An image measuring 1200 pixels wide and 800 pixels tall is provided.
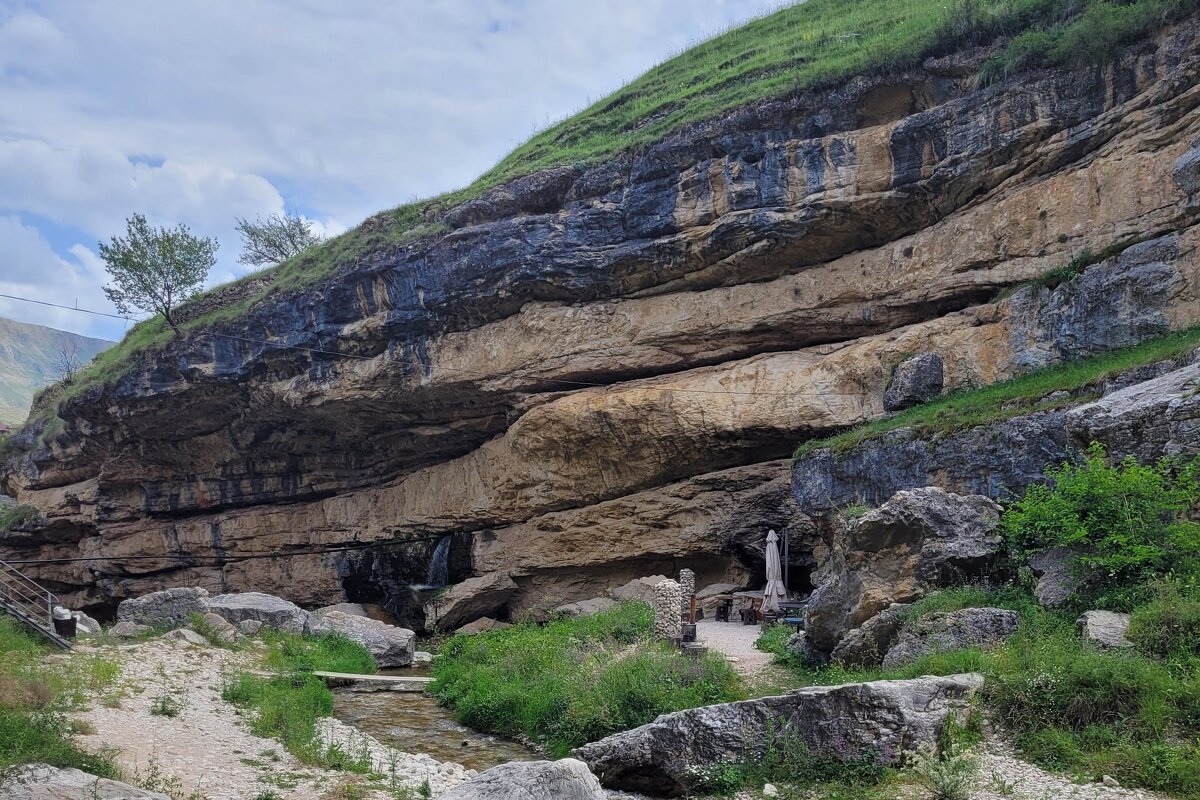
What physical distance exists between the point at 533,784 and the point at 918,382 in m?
14.9

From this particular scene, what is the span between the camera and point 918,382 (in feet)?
60.0

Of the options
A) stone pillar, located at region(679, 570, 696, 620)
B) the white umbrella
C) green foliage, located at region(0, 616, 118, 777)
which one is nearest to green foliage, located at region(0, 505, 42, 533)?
green foliage, located at region(0, 616, 118, 777)

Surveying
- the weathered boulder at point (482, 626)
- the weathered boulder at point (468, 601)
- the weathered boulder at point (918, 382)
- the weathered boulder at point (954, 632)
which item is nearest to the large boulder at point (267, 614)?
the weathered boulder at point (468, 601)

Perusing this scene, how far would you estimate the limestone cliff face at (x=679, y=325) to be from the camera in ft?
56.1

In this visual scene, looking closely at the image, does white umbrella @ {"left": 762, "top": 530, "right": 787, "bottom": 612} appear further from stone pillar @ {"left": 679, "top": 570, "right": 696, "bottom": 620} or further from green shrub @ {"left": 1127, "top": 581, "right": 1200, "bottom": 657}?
green shrub @ {"left": 1127, "top": 581, "right": 1200, "bottom": 657}

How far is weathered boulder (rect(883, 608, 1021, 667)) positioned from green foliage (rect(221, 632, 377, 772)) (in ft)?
22.8

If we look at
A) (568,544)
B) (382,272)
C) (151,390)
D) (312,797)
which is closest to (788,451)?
(568,544)

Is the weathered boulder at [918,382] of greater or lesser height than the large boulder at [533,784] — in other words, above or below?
above

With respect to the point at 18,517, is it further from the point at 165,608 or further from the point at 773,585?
the point at 773,585

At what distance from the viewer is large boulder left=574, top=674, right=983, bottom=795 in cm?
750

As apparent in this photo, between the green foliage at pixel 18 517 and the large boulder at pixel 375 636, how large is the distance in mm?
22760

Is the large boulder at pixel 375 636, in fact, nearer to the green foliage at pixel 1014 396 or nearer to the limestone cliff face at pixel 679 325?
the limestone cliff face at pixel 679 325

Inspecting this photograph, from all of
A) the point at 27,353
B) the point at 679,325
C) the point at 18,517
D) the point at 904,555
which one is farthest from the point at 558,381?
the point at 27,353

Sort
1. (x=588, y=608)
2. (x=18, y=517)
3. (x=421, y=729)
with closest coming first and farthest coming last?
1. (x=421, y=729)
2. (x=588, y=608)
3. (x=18, y=517)
